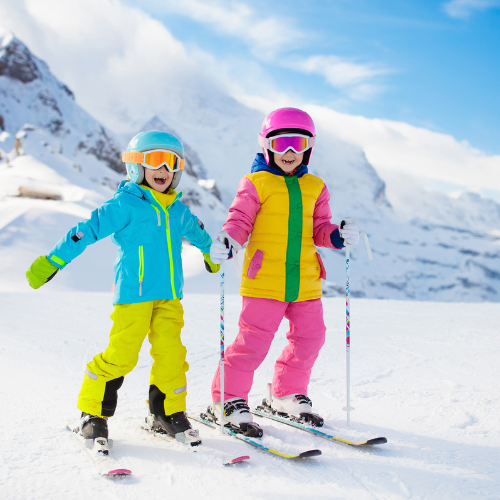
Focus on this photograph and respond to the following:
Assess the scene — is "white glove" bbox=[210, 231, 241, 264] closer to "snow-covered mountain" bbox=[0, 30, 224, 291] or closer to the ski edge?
the ski edge

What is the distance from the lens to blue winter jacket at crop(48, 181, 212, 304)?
236cm

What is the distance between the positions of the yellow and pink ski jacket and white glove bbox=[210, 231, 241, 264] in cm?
7

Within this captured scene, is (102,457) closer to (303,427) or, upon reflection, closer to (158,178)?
(303,427)

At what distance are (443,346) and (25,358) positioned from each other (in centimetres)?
414

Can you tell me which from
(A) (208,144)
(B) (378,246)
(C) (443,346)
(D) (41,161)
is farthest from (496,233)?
(C) (443,346)

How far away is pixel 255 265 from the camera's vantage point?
8.77 ft

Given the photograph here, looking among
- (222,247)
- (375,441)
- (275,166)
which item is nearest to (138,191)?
(222,247)

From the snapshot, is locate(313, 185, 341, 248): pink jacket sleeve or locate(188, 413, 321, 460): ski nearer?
locate(188, 413, 321, 460): ski

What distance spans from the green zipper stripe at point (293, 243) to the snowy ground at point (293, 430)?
0.82 metres

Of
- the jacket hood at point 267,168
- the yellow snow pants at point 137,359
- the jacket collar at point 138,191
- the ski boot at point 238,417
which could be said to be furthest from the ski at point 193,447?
the jacket hood at point 267,168

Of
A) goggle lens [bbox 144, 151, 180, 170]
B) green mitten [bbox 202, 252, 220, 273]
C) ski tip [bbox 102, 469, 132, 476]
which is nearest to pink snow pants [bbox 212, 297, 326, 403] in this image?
green mitten [bbox 202, 252, 220, 273]

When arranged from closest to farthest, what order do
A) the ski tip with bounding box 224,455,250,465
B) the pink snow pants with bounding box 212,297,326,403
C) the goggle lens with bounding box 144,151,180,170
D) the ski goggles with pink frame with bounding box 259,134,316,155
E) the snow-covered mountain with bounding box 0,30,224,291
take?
the ski tip with bounding box 224,455,250,465 < the goggle lens with bounding box 144,151,180,170 < the pink snow pants with bounding box 212,297,326,403 < the ski goggles with pink frame with bounding box 259,134,316,155 < the snow-covered mountain with bounding box 0,30,224,291

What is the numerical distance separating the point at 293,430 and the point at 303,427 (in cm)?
7

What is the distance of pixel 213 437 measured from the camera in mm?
2482
